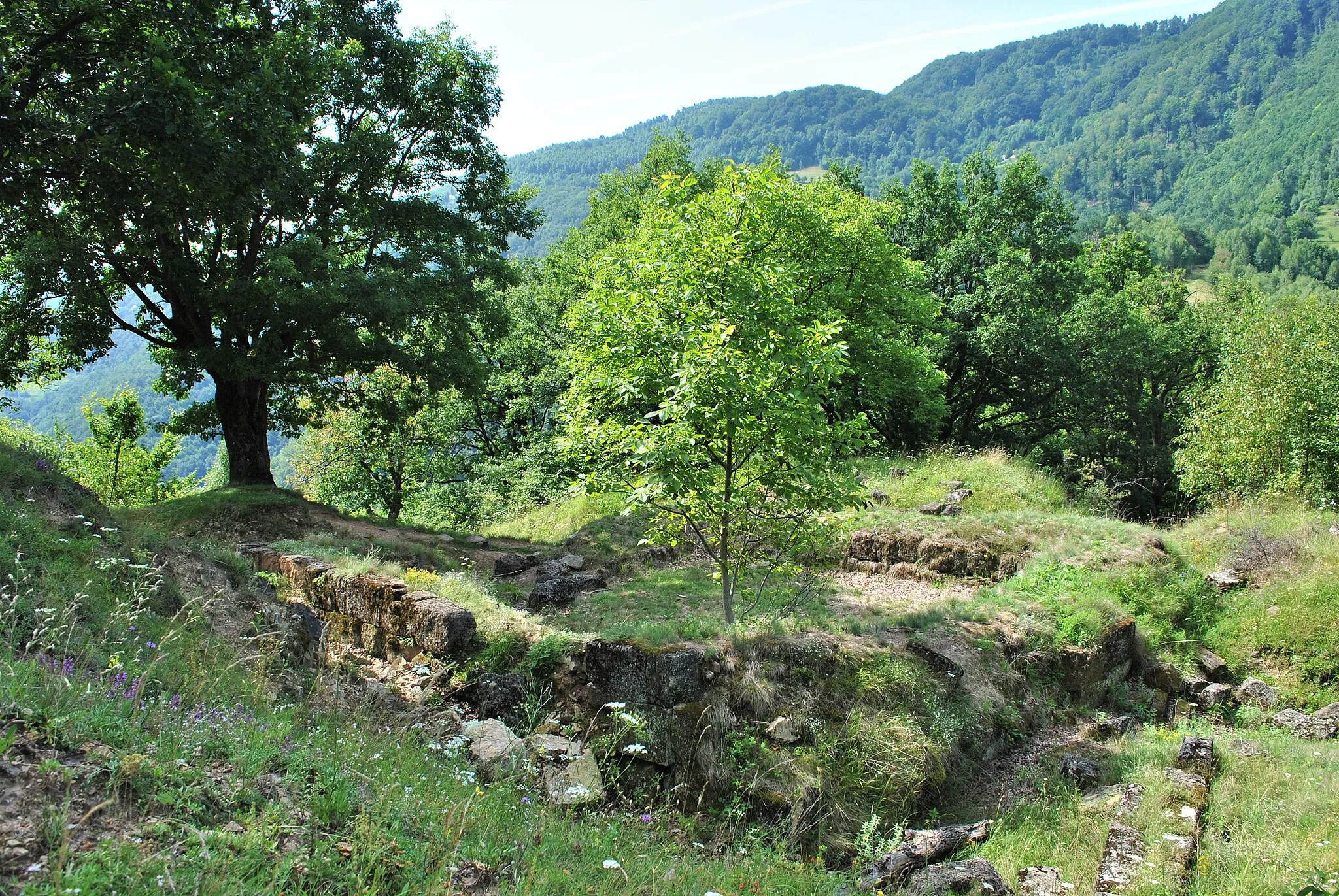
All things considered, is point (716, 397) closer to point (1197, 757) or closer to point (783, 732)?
point (783, 732)

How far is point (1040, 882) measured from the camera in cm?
564

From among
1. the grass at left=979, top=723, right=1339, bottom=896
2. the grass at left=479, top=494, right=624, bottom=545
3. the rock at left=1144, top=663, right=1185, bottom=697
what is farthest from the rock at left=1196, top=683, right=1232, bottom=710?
the grass at left=479, top=494, right=624, bottom=545

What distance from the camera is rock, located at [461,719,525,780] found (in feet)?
16.7

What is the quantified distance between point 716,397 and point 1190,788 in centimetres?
585

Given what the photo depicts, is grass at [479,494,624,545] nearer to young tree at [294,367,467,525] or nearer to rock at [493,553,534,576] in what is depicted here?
rock at [493,553,534,576]

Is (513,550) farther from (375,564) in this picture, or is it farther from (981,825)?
(981,825)

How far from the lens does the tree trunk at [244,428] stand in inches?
646

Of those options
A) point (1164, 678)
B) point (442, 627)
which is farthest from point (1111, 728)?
point (442, 627)

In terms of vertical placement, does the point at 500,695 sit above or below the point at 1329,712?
above

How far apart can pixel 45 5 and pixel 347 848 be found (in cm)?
1285

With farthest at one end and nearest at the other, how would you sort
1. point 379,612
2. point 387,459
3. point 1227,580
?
1. point 387,459
2. point 1227,580
3. point 379,612

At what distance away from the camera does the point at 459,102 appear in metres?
17.8

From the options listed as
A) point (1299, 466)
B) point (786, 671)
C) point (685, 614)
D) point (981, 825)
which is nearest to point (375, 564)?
point (685, 614)

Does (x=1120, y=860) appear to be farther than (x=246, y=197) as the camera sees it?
No
